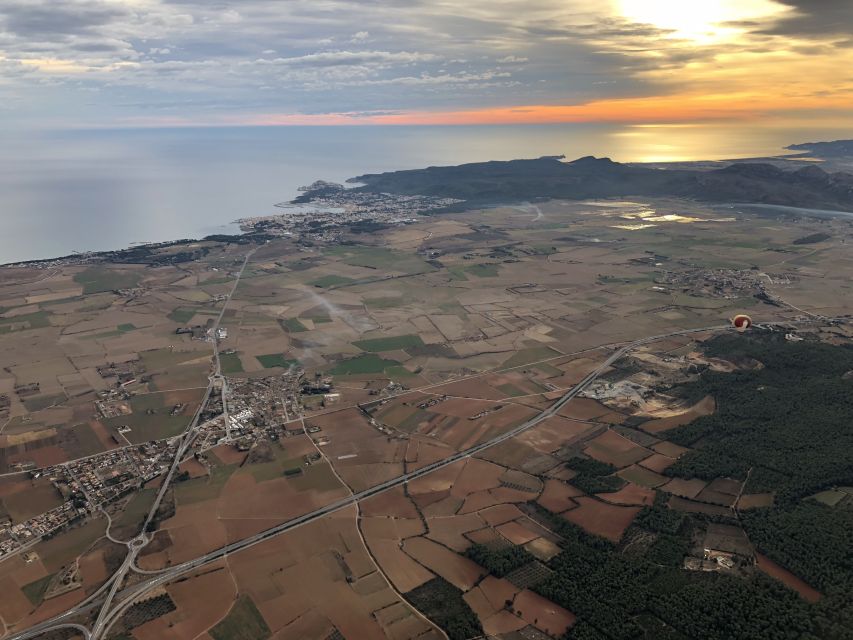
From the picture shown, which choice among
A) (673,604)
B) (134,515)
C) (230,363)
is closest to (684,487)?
(673,604)

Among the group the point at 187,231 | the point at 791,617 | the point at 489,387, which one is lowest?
the point at 187,231

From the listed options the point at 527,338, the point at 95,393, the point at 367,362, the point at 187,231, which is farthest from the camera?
the point at 187,231

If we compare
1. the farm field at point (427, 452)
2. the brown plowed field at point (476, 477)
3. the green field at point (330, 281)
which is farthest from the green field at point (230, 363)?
the green field at point (330, 281)

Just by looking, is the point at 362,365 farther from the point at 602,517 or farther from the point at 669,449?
the point at 602,517

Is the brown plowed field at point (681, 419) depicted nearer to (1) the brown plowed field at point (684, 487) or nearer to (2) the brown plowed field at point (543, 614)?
(1) the brown plowed field at point (684, 487)

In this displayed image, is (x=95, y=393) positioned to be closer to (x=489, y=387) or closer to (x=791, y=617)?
(x=489, y=387)

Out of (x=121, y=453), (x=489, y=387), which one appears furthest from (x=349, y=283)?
(x=121, y=453)
